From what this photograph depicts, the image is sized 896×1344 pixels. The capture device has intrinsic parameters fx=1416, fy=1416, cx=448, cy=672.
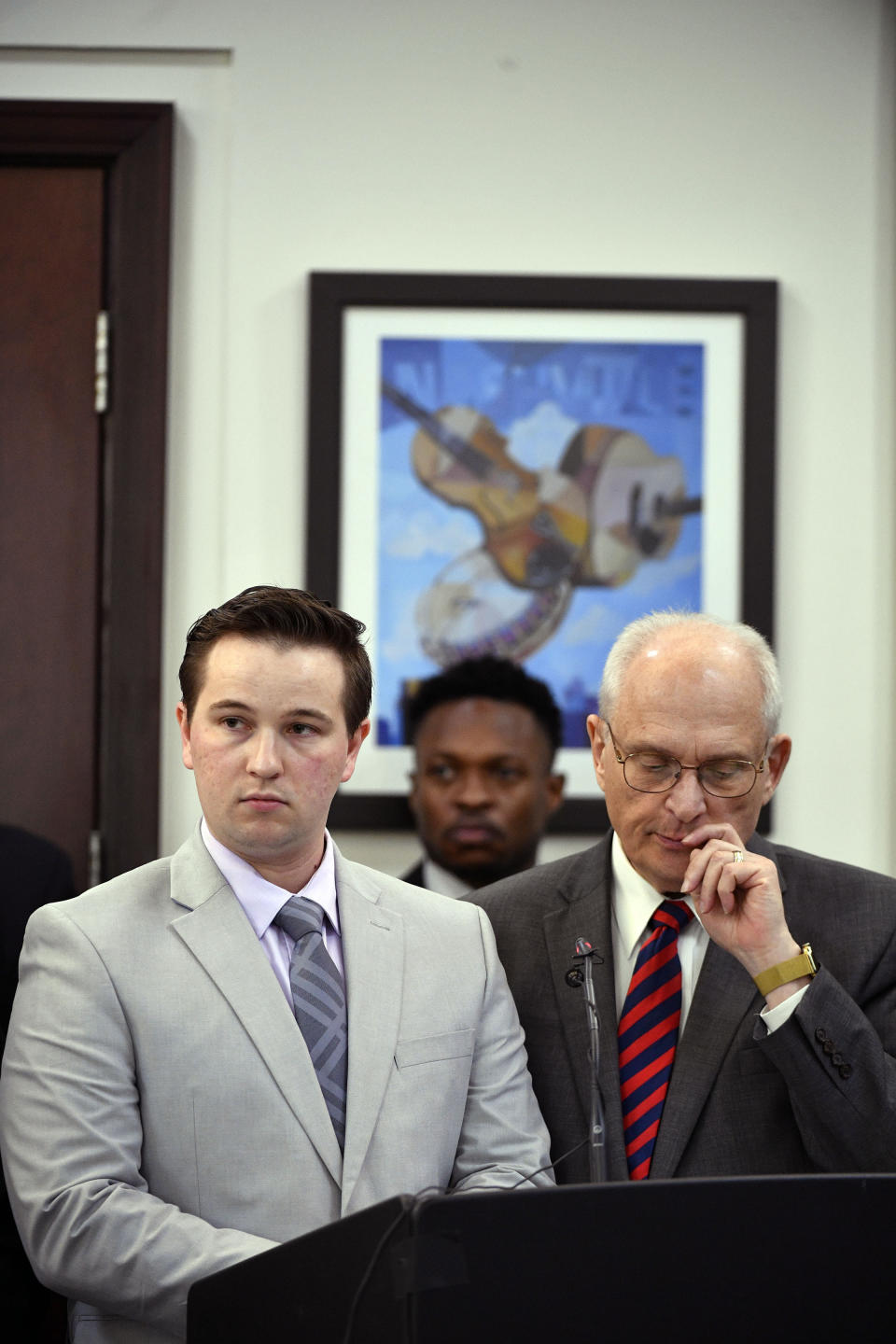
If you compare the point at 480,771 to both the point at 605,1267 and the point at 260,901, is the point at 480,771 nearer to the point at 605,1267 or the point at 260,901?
the point at 260,901

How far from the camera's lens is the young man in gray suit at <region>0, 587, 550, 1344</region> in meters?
1.60

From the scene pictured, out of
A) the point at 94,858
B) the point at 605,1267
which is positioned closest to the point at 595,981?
the point at 605,1267

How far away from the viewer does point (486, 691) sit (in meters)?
2.92

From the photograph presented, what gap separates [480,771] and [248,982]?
1.24m

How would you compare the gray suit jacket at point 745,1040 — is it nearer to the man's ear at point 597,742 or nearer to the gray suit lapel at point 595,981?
the gray suit lapel at point 595,981

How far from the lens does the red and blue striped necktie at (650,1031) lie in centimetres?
188

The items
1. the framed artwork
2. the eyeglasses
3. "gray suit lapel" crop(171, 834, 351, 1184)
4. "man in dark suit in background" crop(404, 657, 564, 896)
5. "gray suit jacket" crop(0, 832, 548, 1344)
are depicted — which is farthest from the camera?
the framed artwork

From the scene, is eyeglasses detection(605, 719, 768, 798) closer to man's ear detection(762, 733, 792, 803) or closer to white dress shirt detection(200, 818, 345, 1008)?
man's ear detection(762, 733, 792, 803)

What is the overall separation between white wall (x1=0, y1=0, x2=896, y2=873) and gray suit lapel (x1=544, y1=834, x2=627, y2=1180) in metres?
0.95

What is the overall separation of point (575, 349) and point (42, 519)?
A: 1.18 m

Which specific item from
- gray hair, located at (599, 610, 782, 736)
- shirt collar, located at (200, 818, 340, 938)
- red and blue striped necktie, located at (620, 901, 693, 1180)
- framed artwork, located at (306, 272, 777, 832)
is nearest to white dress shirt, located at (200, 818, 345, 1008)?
shirt collar, located at (200, 818, 340, 938)

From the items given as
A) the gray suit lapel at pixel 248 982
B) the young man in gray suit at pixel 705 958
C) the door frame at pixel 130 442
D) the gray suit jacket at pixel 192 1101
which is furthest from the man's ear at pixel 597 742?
the door frame at pixel 130 442

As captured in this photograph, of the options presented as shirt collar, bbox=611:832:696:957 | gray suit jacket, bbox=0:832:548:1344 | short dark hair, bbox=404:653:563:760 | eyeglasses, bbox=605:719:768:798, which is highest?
short dark hair, bbox=404:653:563:760

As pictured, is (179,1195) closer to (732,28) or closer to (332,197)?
(332,197)
